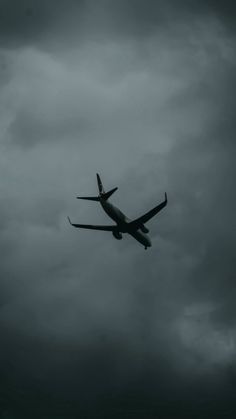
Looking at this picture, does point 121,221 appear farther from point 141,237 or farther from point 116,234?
point 141,237

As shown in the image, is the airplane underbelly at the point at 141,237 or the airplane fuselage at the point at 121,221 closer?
the airplane fuselage at the point at 121,221

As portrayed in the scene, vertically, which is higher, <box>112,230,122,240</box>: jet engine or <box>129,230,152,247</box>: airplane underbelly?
<box>129,230,152,247</box>: airplane underbelly

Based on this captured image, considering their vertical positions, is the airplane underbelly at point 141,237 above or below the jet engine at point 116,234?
above

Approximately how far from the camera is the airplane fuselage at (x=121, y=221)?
9794 centimetres

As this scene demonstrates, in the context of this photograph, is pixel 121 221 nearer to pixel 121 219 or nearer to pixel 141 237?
pixel 121 219

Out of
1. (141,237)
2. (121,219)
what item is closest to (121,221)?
(121,219)

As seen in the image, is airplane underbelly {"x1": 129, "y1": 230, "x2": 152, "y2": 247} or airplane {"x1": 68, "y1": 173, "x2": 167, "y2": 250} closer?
airplane {"x1": 68, "y1": 173, "x2": 167, "y2": 250}

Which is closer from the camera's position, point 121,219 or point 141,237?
point 121,219

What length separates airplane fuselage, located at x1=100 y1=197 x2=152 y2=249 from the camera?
321ft

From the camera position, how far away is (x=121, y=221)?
3989 inches

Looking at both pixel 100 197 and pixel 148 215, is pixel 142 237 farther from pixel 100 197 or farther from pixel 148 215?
pixel 100 197

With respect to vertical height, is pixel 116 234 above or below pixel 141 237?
below

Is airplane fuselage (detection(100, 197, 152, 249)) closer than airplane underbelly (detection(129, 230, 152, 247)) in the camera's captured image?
Yes

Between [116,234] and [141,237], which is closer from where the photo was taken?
[116,234]
